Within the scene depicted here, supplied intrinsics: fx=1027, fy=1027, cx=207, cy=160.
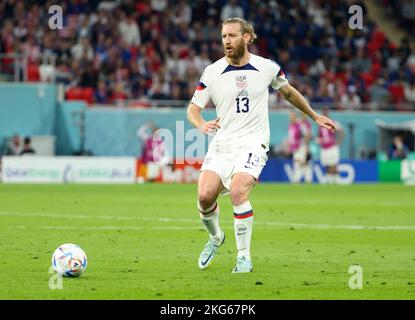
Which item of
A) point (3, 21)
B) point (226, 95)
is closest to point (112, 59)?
point (3, 21)

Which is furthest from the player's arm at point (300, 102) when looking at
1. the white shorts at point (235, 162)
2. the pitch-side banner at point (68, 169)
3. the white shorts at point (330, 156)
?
the white shorts at point (330, 156)

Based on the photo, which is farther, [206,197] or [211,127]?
[206,197]

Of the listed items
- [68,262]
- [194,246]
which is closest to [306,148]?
[194,246]

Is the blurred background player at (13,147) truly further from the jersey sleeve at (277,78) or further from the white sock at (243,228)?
the white sock at (243,228)

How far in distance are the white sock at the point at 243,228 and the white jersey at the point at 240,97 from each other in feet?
2.50

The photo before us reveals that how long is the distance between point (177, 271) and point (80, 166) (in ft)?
73.7

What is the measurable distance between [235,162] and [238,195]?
44 cm

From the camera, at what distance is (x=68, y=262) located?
33.1ft

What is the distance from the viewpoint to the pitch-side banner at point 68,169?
32.3 m

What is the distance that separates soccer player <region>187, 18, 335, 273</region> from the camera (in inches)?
428

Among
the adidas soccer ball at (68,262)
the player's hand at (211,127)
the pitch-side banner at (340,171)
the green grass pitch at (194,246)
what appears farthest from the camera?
the pitch-side banner at (340,171)

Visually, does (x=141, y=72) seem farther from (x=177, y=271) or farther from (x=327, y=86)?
(x=177, y=271)

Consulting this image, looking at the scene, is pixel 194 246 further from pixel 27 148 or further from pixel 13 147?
pixel 13 147
